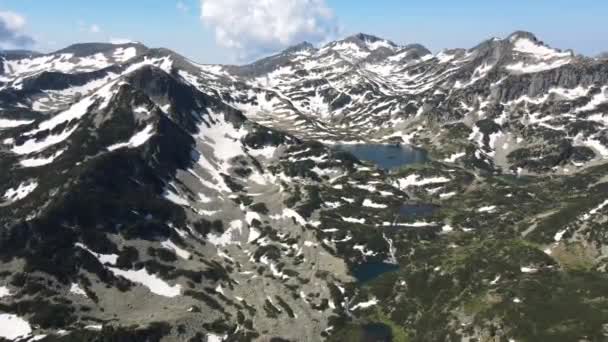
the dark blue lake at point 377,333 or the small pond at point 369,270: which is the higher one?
the small pond at point 369,270

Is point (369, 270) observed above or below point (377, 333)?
above

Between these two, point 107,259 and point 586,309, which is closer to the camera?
point 586,309

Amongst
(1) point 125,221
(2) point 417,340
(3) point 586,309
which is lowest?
(2) point 417,340

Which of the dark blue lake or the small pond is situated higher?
the small pond

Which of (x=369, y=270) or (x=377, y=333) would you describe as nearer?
(x=377, y=333)

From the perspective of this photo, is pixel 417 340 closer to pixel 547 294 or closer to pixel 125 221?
pixel 547 294

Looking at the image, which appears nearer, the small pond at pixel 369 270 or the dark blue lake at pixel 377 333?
the dark blue lake at pixel 377 333

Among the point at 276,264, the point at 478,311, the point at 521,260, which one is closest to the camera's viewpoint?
the point at 478,311

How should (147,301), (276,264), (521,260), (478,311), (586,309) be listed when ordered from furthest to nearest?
(276,264) < (521,260) < (147,301) < (478,311) < (586,309)

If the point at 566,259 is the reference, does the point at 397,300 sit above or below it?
below

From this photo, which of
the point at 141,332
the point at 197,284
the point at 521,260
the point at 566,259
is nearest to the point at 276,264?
the point at 197,284

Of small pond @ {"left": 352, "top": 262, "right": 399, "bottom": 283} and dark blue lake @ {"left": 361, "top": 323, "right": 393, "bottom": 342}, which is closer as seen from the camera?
dark blue lake @ {"left": 361, "top": 323, "right": 393, "bottom": 342}
